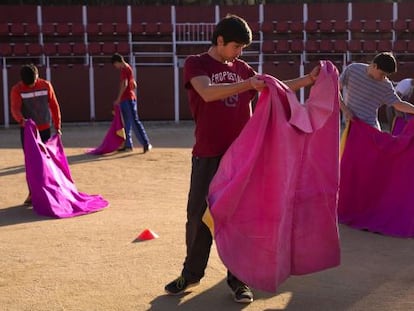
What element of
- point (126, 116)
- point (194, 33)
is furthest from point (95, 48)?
point (126, 116)

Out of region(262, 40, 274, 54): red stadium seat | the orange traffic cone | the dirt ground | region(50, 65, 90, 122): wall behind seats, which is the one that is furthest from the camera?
region(262, 40, 274, 54): red stadium seat

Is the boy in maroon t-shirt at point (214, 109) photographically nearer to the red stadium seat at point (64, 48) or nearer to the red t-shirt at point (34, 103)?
the red t-shirt at point (34, 103)

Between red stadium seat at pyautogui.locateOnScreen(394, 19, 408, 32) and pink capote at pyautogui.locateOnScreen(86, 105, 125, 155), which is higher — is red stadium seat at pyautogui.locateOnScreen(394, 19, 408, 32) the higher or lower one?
the higher one

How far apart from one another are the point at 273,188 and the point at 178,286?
2.77 feet

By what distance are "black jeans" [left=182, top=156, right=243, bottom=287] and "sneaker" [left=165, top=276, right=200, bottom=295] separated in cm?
3

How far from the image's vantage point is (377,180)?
18.6 feet

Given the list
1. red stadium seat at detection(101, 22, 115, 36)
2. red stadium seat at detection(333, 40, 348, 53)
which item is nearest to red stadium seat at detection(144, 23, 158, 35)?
red stadium seat at detection(101, 22, 115, 36)

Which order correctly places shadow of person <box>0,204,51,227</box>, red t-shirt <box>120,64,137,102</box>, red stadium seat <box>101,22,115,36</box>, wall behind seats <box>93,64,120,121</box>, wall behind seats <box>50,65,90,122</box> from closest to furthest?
shadow of person <box>0,204,51,227</box>
red t-shirt <box>120,64,137,102</box>
wall behind seats <box>50,65,90,122</box>
wall behind seats <box>93,64,120,121</box>
red stadium seat <box>101,22,115,36</box>

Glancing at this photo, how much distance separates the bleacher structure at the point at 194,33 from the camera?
16969mm

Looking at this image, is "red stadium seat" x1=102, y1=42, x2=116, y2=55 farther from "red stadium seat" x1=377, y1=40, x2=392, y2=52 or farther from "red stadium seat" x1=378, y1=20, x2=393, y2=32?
"red stadium seat" x1=378, y1=20, x2=393, y2=32

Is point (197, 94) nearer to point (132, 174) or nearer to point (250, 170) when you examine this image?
point (250, 170)

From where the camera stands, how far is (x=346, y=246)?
498cm

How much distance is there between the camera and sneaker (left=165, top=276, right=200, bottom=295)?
3783 mm

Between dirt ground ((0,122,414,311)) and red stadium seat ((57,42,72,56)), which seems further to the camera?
red stadium seat ((57,42,72,56))
